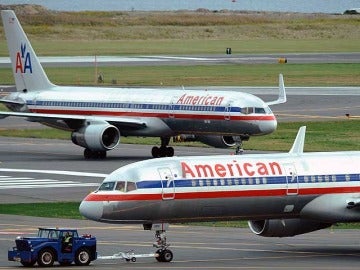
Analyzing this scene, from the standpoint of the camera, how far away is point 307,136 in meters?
84.4

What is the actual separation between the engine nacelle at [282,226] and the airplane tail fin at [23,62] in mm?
39028

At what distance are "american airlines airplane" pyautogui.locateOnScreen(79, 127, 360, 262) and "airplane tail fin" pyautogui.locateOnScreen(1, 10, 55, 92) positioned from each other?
128 feet

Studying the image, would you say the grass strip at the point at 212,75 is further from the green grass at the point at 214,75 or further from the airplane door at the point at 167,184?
the airplane door at the point at 167,184

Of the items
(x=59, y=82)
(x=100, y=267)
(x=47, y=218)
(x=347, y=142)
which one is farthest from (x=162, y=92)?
(x=59, y=82)

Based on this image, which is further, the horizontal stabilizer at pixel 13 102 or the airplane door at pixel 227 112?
the horizontal stabilizer at pixel 13 102

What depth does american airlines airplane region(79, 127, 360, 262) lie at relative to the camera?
3934cm

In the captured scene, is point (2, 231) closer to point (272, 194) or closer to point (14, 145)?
point (272, 194)

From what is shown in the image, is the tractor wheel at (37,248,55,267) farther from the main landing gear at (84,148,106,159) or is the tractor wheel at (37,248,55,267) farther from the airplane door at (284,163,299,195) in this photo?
the main landing gear at (84,148,106,159)

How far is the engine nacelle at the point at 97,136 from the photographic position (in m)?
73.4

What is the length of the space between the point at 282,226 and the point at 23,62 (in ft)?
134

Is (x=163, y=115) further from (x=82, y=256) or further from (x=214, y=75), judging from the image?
(x=214, y=75)

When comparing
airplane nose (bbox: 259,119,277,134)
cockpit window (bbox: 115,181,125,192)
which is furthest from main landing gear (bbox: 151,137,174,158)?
cockpit window (bbox: 115,181,125,192)

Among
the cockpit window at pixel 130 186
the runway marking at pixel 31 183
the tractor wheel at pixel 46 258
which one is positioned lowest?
the tractor wheel at pixel 46 258

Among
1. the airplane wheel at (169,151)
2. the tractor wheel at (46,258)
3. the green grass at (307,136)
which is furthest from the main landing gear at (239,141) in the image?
the tractor wheel at (46,258)
